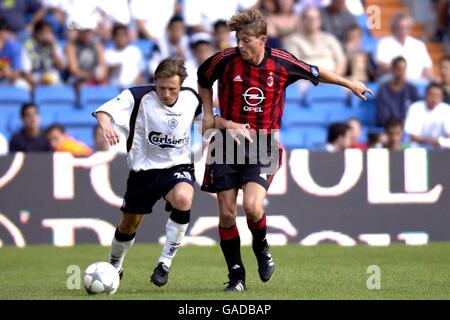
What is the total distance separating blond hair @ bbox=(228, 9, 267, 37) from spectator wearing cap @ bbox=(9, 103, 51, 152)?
6.43 metres

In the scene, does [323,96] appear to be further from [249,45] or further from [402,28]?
[249,45]

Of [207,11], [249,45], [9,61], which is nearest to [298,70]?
[249,45]

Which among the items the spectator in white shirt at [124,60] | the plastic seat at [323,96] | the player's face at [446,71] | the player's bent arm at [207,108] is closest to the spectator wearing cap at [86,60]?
the spectator in white shirt at [124,60]

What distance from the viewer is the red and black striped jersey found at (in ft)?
30.3

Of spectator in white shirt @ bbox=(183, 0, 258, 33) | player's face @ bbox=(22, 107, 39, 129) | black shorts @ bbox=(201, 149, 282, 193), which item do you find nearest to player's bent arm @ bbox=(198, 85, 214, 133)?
black shorts @ bbox=(201, 149, 282, 193)

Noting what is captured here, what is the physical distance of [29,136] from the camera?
49.8ft

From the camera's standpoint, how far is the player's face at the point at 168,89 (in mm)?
9219

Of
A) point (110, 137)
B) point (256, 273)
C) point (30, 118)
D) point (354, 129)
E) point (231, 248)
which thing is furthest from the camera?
point (354, 129)

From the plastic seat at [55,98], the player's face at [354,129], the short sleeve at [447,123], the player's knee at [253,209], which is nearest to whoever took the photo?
the player's knee at [253,209]

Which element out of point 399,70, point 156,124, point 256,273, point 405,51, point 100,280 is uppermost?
point 156,124

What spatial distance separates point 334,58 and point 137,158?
7.90m

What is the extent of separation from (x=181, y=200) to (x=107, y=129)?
2.81 feet

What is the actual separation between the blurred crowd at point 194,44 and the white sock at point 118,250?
6215 millimetres

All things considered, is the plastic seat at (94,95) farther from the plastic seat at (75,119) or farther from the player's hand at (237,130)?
the player's hand at (237,130)
